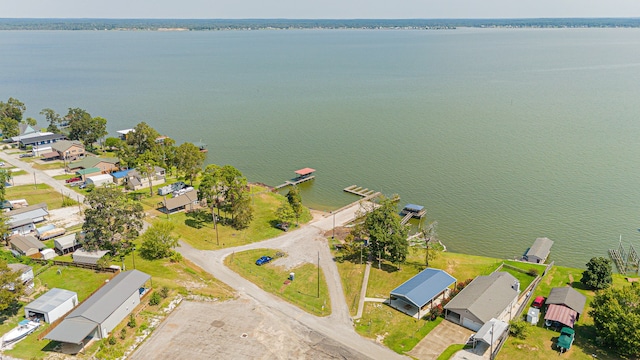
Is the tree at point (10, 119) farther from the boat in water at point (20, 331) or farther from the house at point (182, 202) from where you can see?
the boat in water at point (20, 331)

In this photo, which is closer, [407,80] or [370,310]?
[370,310]

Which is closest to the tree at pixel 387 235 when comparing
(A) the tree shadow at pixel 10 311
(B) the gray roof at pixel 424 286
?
(B) the gray roof at pixel 424 286

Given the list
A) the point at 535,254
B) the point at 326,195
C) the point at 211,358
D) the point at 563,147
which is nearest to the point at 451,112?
the point at 563,147

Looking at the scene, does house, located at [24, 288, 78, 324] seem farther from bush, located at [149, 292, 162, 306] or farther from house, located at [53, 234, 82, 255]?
house, located at [53, 234, 82, 255]

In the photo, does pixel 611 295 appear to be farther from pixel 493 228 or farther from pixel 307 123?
pixel 307 123

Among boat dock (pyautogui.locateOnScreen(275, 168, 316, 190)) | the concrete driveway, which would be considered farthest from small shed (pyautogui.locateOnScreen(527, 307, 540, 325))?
boat dock (pyautogui.locateOnScreen(275, 168, 316, 190))

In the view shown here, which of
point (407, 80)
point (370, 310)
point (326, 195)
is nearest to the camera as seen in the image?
point (370, 310)

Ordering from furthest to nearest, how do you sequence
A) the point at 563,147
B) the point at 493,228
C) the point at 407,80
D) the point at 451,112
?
1. the point at 407,80
2. the point at 451,112
3. the point at 563,147
4. the point at 493,228
